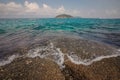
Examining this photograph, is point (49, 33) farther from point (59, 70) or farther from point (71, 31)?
point (59, 70)

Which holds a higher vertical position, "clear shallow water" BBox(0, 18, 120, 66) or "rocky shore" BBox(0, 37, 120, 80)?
"rocky shore" BBox(0, 37, 120, 80)

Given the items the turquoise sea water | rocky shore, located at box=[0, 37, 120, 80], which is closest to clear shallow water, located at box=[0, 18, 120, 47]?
the turquoise sea water

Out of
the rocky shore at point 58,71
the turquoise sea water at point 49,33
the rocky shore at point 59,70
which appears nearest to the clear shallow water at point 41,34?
the turquoise sea water at point 49,33

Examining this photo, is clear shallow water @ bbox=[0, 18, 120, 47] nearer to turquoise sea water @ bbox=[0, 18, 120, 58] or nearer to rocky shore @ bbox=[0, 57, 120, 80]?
turquoise sea water @ bbox=[0, 18, 120, 58]

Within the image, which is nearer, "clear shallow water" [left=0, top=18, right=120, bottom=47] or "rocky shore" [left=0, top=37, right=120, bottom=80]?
"rocky shore" [left=0, top=37, right=120, bottom=80]

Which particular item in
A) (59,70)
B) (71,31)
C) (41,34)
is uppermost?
(59,70)

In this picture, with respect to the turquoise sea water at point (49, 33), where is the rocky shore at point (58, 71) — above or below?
above

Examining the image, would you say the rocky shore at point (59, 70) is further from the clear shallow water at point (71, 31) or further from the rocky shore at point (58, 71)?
the clear shallow water at point (71, 31)

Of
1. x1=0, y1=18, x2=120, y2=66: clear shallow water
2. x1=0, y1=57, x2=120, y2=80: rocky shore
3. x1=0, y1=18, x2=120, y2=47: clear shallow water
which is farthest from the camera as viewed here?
x1=0, y1=18, x2=120, y2=47: clear shallow water

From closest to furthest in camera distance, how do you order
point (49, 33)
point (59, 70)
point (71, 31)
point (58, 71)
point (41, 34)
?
point (58, 71) → point (59, 70) → point (41, 34) → point (49, 33) → point (71, 31)

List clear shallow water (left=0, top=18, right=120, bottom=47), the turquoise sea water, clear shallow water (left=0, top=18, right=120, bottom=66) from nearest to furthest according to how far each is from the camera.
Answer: clear shallow water (left=0, top=18, right=120, bottom=66) → the turquoise sea water → clear shallow water (left=0, top=18, right=120, bottom=47)

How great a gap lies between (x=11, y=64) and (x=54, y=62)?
3.02 meters

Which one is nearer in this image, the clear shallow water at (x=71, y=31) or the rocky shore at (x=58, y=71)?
the rocky shore at (x=58, y=71)

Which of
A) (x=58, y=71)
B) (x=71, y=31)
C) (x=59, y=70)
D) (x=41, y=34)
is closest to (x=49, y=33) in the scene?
(x=41, y=34)
